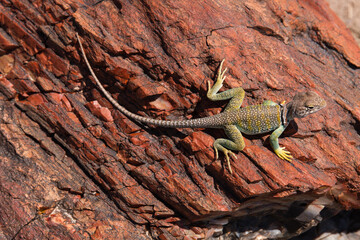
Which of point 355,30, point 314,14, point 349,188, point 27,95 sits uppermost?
point 355,30

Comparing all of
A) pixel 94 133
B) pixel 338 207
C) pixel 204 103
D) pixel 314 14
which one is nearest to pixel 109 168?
pixel 94 133

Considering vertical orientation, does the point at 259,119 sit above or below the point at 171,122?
above

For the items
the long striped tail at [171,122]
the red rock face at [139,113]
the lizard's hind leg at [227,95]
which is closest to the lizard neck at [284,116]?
the red rock face at [139,113]

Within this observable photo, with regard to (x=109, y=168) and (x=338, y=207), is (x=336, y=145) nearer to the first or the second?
(x=338, y=207)

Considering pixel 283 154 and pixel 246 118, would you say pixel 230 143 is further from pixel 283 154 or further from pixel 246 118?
pixel 283 154

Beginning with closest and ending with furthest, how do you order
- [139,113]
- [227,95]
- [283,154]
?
[283,154] < [227,95] < [139,113]

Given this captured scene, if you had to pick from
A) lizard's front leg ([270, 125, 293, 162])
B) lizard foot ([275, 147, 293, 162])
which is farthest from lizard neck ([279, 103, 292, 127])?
lizard foot ([275, 147, 293, 162])

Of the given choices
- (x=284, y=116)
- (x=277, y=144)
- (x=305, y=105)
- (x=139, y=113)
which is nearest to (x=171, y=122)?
(x=139, y=113)
